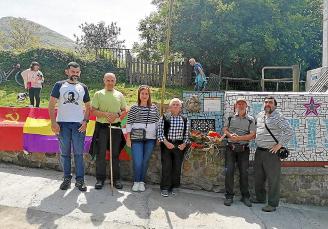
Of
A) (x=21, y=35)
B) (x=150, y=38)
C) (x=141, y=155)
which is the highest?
(x=21, y=35)

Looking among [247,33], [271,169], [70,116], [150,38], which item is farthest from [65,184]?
[150,38]

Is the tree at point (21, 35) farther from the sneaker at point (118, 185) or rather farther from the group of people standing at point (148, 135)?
the sneaker at point (118, 185)

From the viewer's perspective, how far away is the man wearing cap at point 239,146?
540cm

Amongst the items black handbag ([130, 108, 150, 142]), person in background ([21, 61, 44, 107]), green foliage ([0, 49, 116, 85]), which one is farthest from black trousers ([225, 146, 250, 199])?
green foliage ([0, 49, 116, 85])

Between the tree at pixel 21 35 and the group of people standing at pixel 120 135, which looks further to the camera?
the tree at pixel 21 35

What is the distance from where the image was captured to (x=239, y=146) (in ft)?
17.8

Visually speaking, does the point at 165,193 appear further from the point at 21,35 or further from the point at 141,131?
the point at 21,35

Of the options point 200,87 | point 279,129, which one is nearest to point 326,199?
point 279,129

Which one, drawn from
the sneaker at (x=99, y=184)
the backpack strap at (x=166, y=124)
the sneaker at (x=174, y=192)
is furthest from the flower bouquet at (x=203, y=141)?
the sneaker at (x=99, y=184)

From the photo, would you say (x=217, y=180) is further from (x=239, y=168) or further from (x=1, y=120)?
(x=1, y=120)

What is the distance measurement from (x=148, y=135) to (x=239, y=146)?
53.9 inches

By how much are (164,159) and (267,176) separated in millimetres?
Result: 1549

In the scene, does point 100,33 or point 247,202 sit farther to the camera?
point 100,33

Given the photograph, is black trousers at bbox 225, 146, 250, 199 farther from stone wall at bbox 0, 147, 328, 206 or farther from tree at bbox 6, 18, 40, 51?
tree at bbox 6, 18, 40, 51
